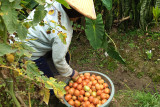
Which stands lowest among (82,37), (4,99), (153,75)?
(153,75)

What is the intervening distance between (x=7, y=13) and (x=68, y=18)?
2.81 ft

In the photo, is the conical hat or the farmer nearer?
the conical hat

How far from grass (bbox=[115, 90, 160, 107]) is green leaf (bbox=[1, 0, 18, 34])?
1.61 meters

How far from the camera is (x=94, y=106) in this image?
1632 millimetres

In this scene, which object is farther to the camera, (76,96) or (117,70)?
(117,70)

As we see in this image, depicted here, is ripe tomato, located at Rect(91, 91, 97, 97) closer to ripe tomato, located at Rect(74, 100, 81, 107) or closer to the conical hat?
ripe tomato, located at Rect(74, 100, 81, 107)

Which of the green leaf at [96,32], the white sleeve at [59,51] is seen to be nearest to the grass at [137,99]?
the green leaf at [96,32]

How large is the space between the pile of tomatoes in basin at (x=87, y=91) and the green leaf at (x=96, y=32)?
1.24 ft

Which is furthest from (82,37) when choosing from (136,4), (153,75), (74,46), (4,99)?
(4,99)

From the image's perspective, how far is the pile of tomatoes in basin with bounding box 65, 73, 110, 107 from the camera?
1649 mm

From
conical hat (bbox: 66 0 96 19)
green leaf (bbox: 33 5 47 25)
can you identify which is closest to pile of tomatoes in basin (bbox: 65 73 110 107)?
conical hat (bbox: 66 0 96 19)

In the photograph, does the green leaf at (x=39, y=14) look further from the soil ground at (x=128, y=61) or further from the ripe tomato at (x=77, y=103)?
the soil ground at (x=128, y=61)

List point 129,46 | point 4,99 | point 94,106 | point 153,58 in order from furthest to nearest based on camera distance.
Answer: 1. point 129,46
2. point 153,58
3. point 94,106
4. point 4,99

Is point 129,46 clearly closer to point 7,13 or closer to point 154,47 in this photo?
point 154,47
